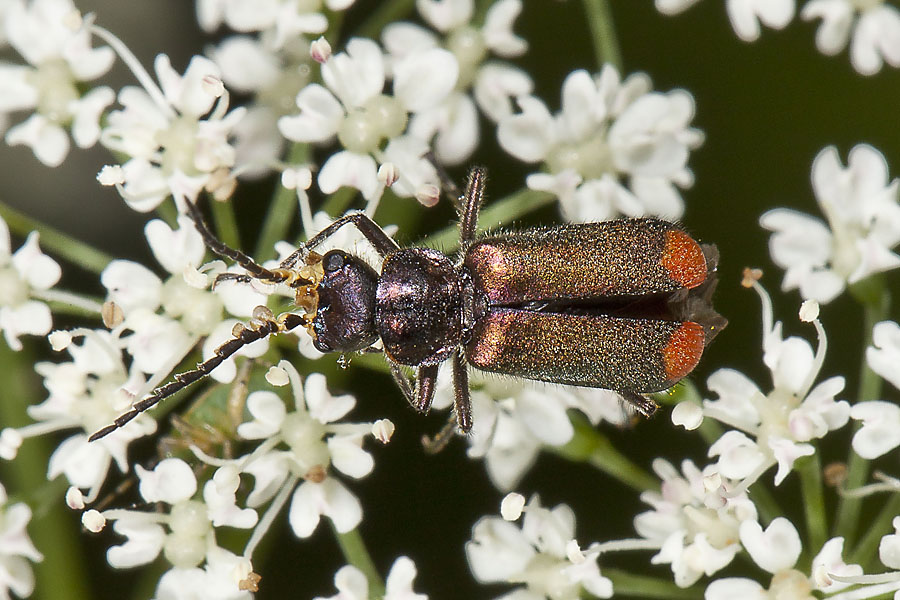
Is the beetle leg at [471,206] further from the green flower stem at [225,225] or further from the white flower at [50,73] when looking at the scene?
the white flower at [50,73]

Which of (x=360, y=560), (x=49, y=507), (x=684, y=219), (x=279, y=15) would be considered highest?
(x=279, y=15)

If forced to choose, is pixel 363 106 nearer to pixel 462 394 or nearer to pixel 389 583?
pixel 462 394

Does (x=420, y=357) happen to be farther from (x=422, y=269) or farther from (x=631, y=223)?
(x=631, y=223)

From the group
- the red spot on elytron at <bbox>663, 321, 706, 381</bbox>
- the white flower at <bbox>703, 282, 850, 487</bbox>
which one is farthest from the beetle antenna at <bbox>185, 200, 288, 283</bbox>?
the white flower at <bbox>703, 282, 850, 487</bbox>

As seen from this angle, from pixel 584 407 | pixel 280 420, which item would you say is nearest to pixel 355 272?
pixel 280 420

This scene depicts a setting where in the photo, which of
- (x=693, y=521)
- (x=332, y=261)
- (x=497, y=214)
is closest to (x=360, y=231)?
(x=332, y=261)

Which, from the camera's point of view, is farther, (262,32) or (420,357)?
(262,32)
